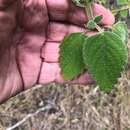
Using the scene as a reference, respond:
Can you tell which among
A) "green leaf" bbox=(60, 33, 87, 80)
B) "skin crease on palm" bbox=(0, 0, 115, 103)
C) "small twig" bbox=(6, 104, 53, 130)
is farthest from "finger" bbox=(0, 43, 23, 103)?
"small twig" bbox=(6, 104, 53, 130)

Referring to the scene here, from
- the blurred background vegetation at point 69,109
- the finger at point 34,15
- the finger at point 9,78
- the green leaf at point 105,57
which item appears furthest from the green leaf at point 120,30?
the blurred background vegetation at point 69,109

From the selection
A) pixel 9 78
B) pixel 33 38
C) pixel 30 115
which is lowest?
pixel 30 115

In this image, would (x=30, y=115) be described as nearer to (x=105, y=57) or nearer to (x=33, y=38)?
(x=33, y=38)

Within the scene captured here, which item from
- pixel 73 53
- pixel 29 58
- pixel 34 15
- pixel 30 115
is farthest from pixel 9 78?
pixel 30 115

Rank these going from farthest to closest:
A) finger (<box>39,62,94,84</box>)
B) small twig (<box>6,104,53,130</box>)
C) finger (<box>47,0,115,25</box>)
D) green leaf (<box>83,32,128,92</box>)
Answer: small twig (<box>6,104,53,130</box>)
finger (<box>39,62,94,84</box>)
finger (<box>47,0,115,25</box>)
green leaf (<box>83,32,128,92</box>)

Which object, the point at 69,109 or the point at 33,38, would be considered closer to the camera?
the point at 33,38

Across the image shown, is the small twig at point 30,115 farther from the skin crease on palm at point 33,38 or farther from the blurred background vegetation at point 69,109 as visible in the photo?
the skin crease on palm at point 33,38

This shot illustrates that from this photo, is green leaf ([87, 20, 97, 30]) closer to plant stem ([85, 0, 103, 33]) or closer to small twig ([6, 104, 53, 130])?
plant stem ([85, 0, 103, 33])
